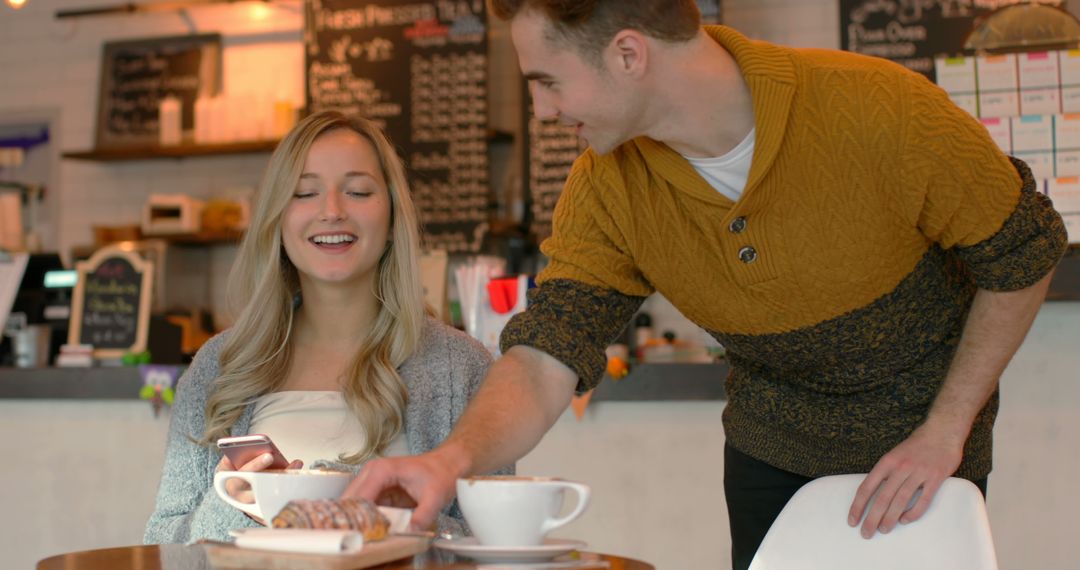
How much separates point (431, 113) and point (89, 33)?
2.15 metres

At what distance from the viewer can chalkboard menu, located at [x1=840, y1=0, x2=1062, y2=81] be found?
5137 mm

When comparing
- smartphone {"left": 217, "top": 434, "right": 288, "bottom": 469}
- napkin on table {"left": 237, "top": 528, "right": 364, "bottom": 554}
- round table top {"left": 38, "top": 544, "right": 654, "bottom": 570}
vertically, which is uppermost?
napkin on table {"left": 237, "top": 528, "right": 364, "bottom": 554}

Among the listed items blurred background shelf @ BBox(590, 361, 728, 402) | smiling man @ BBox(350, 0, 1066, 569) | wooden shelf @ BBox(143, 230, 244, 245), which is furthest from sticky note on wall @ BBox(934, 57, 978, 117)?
wooden shelf @ BBox(143, 230, 244, 245)

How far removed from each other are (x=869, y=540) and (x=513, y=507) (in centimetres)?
67

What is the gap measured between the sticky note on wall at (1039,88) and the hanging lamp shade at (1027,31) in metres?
0.13

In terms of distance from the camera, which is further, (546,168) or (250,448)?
→ (546,168)

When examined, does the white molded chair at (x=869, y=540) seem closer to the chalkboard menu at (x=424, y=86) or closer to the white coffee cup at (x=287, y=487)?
the white coffee cup at (x=287, y=487)

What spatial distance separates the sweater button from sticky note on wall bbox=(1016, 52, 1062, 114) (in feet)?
6.19

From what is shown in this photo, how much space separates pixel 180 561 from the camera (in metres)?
1.31

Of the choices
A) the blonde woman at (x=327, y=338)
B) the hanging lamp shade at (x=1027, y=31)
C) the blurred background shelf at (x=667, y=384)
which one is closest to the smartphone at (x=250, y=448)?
the blonde woman at (x=327, y=338)

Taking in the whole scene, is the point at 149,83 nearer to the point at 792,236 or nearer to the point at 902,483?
the point at 792,236

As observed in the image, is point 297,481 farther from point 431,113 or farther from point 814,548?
point 431,113

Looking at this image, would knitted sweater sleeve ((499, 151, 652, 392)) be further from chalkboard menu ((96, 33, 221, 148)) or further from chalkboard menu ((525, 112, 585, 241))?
chalkboard menu ((96, 33, 221, 148))

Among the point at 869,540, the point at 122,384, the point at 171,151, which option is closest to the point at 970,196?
the point at 869,540
